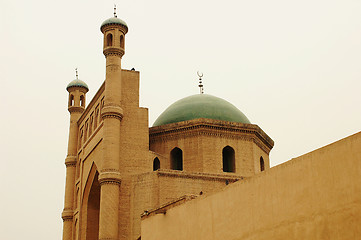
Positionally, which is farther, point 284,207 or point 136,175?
point 136,175

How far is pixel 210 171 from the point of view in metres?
16.2

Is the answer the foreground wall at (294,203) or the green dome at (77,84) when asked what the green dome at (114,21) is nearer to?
the green dome at (77,84)

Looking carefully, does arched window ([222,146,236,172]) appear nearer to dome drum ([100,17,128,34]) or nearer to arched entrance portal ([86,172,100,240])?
arched entrance portal ([86,172,100,240])

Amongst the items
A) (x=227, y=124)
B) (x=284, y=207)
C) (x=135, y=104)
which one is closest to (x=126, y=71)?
(x=135, y=104)

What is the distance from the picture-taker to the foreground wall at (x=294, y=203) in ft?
19.7

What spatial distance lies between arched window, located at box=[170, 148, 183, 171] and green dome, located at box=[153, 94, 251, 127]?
1083 millimetres

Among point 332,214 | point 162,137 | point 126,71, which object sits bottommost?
Answer: point 332,214

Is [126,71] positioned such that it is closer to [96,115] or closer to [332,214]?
[96,115]

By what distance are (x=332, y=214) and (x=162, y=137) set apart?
11.4m

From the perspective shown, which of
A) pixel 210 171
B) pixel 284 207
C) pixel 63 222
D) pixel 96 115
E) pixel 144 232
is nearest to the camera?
pixel 284 207

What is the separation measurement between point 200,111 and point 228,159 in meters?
1.83

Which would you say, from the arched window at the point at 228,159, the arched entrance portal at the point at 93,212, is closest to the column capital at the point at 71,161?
the arched entrance portal at the point at 93,212

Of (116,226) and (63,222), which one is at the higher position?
(63,222)

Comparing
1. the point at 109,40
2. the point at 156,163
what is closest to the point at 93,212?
the point at 156,163
